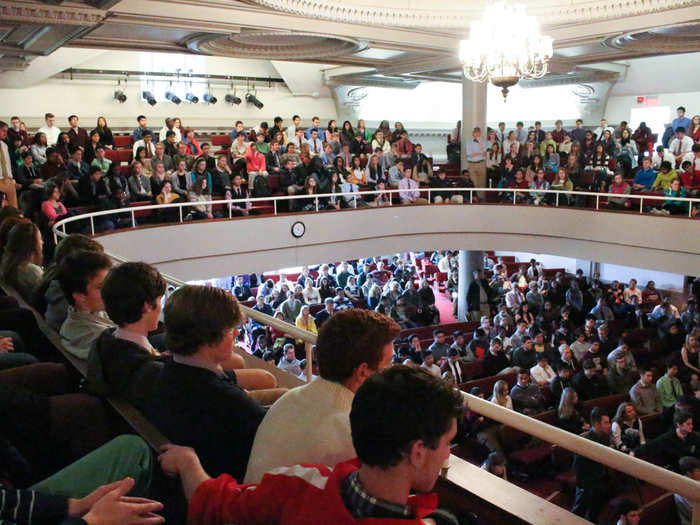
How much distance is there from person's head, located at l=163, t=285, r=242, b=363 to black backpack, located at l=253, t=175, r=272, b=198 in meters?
9.04

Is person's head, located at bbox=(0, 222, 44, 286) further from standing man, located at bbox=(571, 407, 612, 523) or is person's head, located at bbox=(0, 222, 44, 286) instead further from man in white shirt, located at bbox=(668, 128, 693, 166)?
man in white shirt, located at bbox=(668, 128, 693, 166)

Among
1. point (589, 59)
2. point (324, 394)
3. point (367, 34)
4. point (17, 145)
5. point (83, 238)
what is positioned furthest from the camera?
point (589, 59)

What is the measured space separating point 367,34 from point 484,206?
3978 millimetres

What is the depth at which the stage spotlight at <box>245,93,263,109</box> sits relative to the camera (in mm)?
15703

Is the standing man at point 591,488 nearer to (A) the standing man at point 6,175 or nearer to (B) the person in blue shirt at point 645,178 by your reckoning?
(A) the standing man at point 6,175

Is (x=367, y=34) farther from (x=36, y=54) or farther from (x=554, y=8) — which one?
(x=36, y=54)

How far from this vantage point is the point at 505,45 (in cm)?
843

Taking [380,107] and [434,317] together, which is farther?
[380,107]

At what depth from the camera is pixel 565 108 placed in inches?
715

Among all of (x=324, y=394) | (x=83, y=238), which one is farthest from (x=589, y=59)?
(x=324, y=394)

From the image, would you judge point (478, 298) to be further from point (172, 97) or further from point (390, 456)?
point (390, 456)

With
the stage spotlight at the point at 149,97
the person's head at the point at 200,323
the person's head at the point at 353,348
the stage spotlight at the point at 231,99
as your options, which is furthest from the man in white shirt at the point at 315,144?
the person's head at the point at 353,348

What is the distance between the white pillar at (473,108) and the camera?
536 inches

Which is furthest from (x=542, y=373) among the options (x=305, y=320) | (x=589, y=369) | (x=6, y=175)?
(x=6, y=175)
